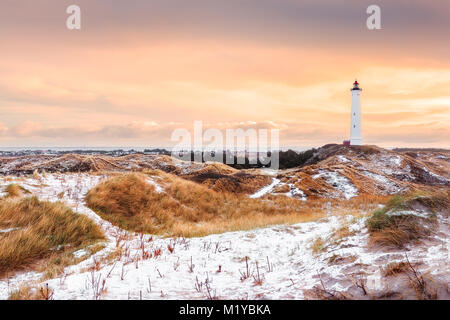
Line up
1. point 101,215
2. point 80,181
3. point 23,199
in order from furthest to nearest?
point 80,181 < point 101,215 < point 23,199

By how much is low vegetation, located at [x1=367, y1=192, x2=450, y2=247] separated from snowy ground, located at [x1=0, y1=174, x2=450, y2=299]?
225 mm

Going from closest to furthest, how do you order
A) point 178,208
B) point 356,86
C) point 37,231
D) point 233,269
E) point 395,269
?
point 395,269 → point 233,269 → point 37,231 → point 178,208 → point 356,86

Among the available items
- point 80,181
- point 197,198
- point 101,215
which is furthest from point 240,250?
point 80,181

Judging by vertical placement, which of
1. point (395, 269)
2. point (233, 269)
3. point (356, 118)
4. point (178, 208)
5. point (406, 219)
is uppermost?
point (356, 118)

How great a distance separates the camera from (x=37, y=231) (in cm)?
585

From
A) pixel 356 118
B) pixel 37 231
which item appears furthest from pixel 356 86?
pixel 37 231

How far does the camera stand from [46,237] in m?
5.77

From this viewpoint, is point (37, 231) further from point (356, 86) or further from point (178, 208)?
point (356, 86)

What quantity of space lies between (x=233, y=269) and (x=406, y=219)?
3.20 meters

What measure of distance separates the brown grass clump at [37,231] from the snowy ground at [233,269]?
620 mm

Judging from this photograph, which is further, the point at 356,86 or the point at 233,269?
the point at 356,86
